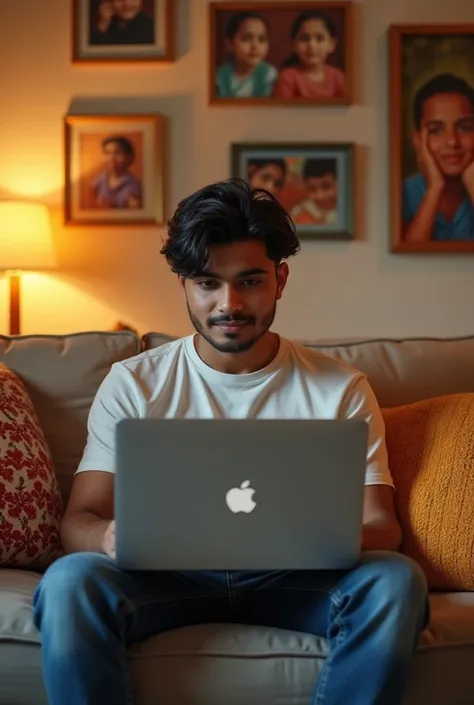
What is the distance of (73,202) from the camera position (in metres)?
3.09

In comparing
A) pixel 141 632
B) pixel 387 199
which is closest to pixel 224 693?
pixel 141 632

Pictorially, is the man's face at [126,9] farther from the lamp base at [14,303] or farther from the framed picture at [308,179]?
the lamp base at [14,303]

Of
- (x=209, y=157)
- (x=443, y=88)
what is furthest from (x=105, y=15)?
(x=443, y=88)

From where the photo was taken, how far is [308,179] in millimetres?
3055

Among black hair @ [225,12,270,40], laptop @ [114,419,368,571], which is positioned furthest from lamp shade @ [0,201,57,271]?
laptop @ [114,419,368,571]

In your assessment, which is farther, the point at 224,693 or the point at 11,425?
the point at 11,425

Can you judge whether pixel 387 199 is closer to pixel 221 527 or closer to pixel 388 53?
pixel 388 53

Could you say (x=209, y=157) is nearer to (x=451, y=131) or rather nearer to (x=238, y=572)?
(x=451, y=131)

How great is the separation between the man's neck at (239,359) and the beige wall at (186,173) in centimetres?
123

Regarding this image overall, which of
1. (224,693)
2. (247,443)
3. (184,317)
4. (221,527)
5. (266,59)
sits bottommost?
(224,693)

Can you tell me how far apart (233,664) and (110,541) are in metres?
0.28

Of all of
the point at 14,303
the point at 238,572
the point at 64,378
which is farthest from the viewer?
the point at 14,303

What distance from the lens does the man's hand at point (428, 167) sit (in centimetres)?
302

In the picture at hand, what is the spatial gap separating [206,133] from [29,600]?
1.87 m
